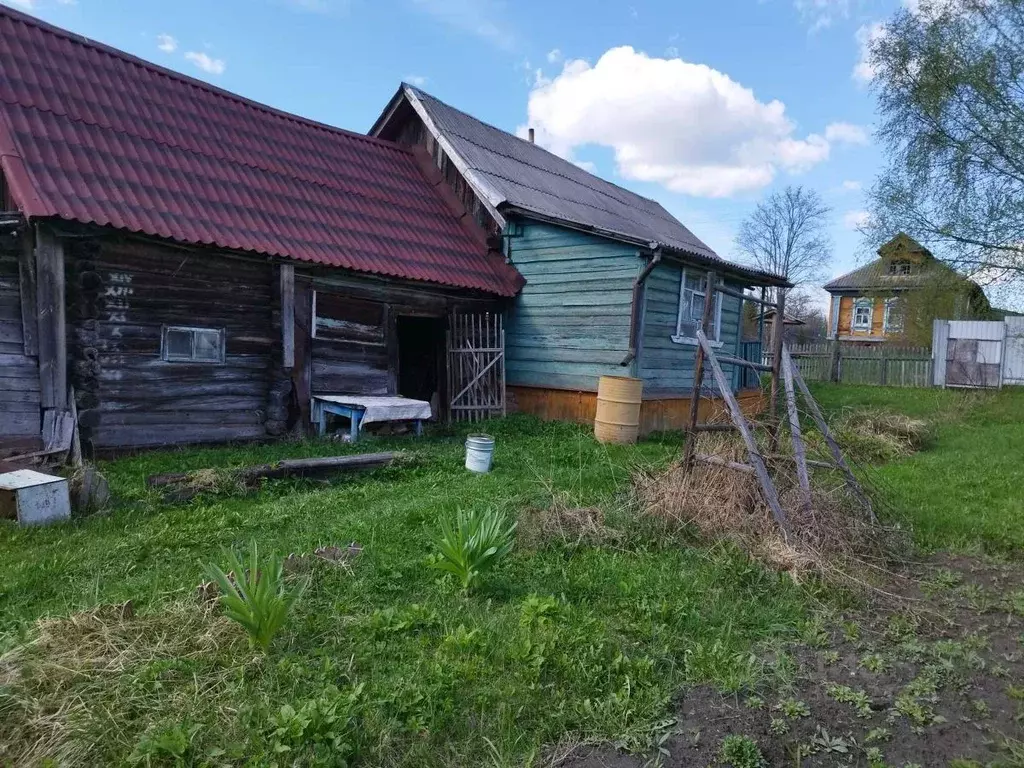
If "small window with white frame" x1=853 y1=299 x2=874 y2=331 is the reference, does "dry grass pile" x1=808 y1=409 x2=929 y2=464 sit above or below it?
below

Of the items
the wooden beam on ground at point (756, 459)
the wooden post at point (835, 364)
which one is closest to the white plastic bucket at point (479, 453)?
the wooden beam on ground at point (756, 459)

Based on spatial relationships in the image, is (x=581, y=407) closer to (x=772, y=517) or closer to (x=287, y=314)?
(x=287, y=314)

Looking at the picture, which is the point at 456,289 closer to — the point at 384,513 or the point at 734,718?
the point at 384,513

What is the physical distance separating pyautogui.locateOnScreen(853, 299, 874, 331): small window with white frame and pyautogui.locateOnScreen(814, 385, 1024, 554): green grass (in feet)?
64.1

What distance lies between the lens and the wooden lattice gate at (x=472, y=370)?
11406mm

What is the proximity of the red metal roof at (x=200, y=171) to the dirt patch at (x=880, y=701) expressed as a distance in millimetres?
7658

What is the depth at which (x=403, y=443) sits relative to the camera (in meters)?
9.05

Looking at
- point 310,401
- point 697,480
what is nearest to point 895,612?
point 697,480

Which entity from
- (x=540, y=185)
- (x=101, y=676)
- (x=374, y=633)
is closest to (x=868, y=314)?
(x=540, y=185)

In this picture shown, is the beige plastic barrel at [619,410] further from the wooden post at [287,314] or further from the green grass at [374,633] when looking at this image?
the wooden post at [287,314]

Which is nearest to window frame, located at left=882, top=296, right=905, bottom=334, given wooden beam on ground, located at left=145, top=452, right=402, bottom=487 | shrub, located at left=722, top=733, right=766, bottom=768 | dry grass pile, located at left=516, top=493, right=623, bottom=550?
wooden beam on ground, located at left=145, top=452, right=402, bottom=487

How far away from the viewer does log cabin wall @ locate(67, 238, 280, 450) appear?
7.56 m

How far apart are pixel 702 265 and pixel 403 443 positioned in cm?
654

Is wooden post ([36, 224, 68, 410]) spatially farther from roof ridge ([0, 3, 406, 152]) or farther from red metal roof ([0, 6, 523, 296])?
roof ridge ([0, 3, 406, 152])
